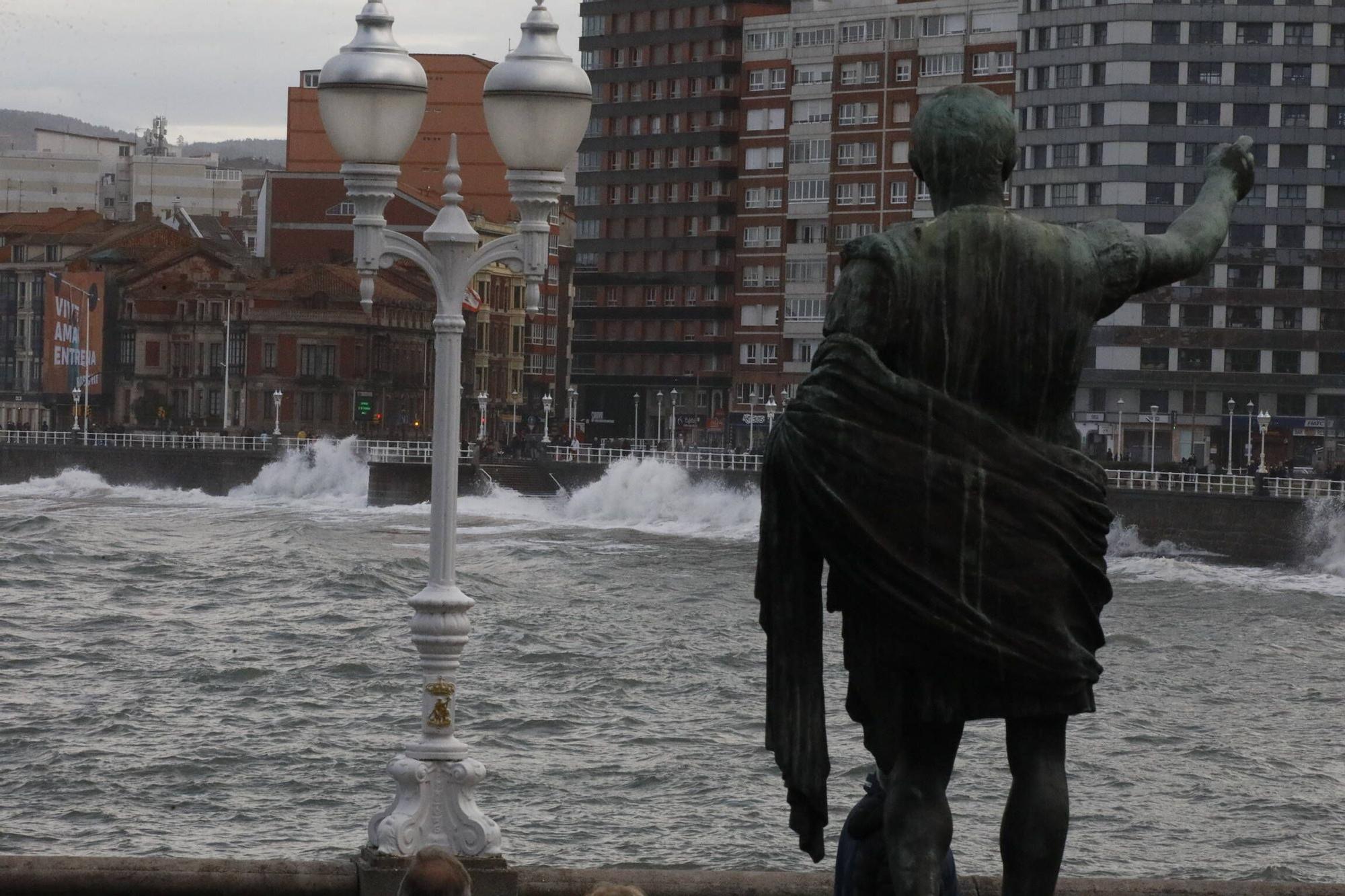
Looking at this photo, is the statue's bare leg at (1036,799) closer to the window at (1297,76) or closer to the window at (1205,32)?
the window at (1205,32)

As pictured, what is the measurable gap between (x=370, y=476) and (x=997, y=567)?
74.7m

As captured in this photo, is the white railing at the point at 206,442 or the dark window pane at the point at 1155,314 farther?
the dark window pane at the point at 1155,314

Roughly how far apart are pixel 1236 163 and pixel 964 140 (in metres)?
0.69

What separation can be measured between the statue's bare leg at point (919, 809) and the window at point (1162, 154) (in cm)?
8690

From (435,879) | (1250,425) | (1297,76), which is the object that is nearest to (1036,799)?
(435,879)

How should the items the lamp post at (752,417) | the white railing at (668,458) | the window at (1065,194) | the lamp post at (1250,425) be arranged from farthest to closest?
the lamp post at (752,417) → the window at (1065,194) → the lamp post at (1250,425) → the white railing at (668,458)

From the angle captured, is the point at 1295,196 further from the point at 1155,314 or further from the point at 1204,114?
the point at 1155,314

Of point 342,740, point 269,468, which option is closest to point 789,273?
point 269,468

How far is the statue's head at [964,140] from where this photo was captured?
4.40 metres

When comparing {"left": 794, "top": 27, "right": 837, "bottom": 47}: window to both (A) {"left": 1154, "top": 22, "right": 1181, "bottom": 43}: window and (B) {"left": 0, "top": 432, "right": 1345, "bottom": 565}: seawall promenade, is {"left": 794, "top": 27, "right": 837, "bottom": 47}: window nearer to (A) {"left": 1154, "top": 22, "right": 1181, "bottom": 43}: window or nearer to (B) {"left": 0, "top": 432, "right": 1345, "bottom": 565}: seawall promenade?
(A) {"left": 1154, "top": 22, "right": 1181, "bottom": 43}: window

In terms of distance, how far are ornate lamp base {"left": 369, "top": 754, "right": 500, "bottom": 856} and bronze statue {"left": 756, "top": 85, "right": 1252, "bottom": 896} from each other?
177 inches

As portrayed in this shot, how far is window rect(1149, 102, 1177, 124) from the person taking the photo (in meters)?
89.0

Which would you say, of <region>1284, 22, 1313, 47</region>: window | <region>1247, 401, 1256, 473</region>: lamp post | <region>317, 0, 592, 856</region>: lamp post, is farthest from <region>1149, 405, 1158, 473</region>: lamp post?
<region>317, 0, 592, 856</region>: lamp post

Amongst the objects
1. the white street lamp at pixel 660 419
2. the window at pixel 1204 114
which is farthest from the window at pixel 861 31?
the white street lamp at pixel 660 419
